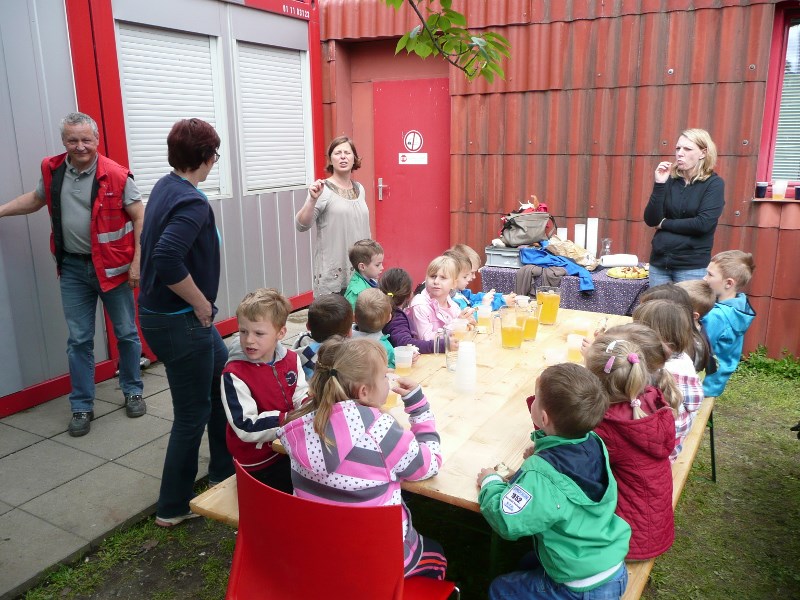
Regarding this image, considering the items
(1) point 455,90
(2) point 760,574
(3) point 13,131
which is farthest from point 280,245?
(2) point 760,574

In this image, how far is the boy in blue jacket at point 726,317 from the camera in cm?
353

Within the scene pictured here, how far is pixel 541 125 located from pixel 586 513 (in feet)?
15.8

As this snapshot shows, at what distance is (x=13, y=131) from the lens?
169 inches

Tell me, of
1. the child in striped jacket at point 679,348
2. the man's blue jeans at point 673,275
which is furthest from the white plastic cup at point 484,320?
the man's blue jeans at point 673,275

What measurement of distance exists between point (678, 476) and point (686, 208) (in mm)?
2565

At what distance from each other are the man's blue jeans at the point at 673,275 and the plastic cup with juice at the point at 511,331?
5.92 ft

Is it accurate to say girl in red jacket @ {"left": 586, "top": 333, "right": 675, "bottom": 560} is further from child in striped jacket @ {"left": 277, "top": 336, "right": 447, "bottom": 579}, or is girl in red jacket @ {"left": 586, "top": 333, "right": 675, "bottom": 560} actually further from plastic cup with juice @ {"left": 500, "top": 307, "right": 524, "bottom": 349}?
plastic cup with juice @ {"left": 500, "top": 307, "right": 524, "bottom": 349}

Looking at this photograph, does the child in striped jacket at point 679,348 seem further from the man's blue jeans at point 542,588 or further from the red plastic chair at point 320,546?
the red plastic chair at point 320,546

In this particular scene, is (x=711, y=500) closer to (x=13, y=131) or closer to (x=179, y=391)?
(x=179, y=391)

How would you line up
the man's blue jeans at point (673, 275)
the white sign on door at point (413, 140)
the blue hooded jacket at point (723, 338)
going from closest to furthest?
1. the blue hooded jacket at point (723, 338)
2. the man's blue jeans at point (673, 275)
3. the white sign on door at point (413, 140)

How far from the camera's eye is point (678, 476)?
103 inches

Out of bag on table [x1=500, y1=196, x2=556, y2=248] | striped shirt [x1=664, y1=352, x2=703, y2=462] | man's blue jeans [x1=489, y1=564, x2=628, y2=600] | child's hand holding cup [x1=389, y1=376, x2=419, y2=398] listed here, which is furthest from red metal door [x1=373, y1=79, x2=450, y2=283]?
man's blue jeans [x1=489, y1=564, x2=628, y2=600]

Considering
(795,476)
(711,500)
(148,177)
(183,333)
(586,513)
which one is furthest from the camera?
(148,177)

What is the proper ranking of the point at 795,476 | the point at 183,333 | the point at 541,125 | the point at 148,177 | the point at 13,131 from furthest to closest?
1. the point at 541,125
2. the point at 148,177
3. the point at 13,131
4. the point at 795,476
5. the point at 183,333
